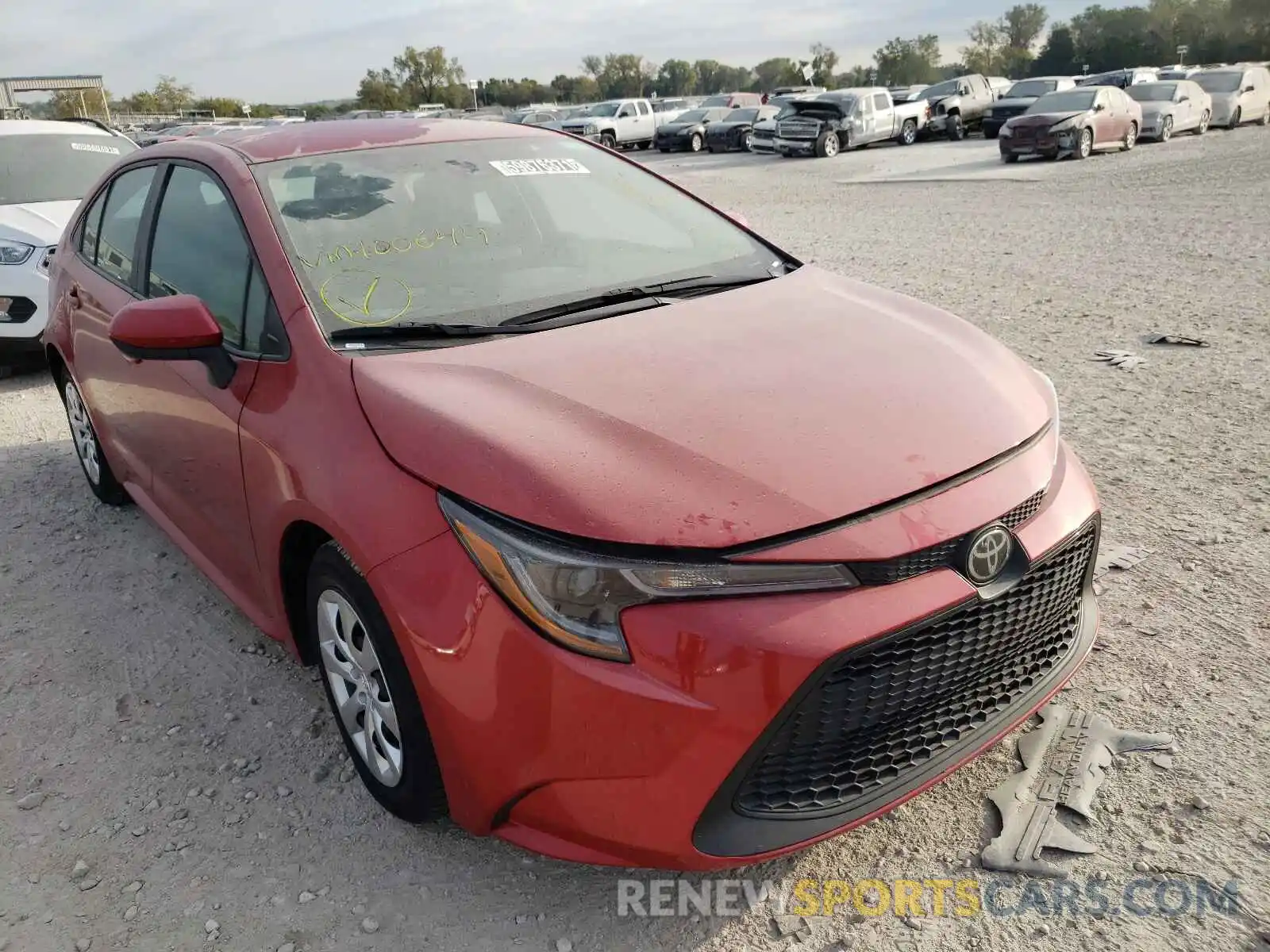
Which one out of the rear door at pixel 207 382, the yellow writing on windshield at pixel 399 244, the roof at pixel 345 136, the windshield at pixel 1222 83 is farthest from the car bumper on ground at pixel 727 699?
the windshield at pixel 1222 83

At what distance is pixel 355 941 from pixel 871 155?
25153 millimetres

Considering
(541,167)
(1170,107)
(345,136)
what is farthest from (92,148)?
(1170,107)

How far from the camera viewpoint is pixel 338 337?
2502 mm

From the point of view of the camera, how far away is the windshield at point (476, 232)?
271 centimetres

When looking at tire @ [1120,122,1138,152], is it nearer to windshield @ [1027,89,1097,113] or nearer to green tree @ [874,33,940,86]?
windshield @ [1027,89,1097,113]

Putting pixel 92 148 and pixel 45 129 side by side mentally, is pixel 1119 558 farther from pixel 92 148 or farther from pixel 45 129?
pixel 45 129

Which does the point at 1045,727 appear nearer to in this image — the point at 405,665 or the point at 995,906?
the point at 995,906

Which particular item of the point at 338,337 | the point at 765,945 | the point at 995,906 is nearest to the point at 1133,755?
the point at 995,906

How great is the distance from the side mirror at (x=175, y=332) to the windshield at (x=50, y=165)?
5.58m

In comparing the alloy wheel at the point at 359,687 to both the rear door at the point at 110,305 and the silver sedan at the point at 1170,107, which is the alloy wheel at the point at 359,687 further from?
the silver sedan at the point at 1170,107

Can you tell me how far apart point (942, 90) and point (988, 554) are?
3057 centimetres

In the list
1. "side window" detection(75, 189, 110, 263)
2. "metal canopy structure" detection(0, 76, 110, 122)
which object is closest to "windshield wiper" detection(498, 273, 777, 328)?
"side window" detection(75, 189, 110, 263)

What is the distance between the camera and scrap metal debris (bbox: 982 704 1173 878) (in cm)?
226

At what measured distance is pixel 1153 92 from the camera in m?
22.6
